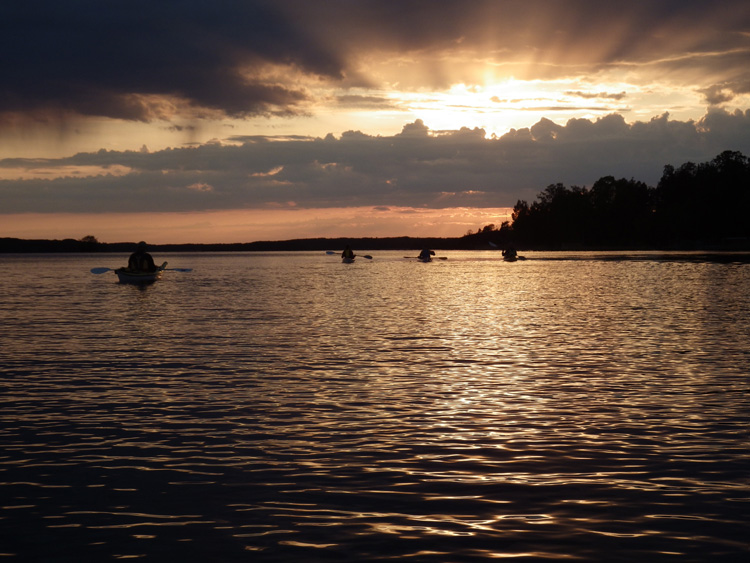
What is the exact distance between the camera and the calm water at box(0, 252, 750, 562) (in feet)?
32.8

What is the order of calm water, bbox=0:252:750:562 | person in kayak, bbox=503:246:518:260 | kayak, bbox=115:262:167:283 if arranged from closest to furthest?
calm water, bbox=0:252:750:562 → kayak, bbox=115:262:167:283 → person in kayak, bbox=503:246:518:260

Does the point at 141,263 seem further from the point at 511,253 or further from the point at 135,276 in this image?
the point at 511,253

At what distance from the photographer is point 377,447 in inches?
579

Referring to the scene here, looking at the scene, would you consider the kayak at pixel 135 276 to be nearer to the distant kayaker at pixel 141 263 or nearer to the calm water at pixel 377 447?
the distant kayaker at pixel 141 263

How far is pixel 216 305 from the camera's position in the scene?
5309 cm

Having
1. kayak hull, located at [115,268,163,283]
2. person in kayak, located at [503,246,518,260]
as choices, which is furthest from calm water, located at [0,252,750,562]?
person in kayak, located at [503,246,518,260]

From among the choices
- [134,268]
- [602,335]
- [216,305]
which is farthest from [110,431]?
[134,268]

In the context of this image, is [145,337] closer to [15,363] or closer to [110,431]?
[15,363]

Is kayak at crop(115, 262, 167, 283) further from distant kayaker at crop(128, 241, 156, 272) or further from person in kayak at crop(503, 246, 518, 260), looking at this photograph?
→ person in kayak at crop(503, 246, 518, 260)

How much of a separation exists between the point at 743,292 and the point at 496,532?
54728 mm

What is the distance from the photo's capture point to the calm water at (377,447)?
32.8ft

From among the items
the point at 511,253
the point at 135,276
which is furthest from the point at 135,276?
the point at 511,253

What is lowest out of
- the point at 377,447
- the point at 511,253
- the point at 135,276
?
the point at 377,447

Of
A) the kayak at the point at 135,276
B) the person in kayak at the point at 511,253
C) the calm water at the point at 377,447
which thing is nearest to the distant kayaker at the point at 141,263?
the kayak at the point at 135,276
